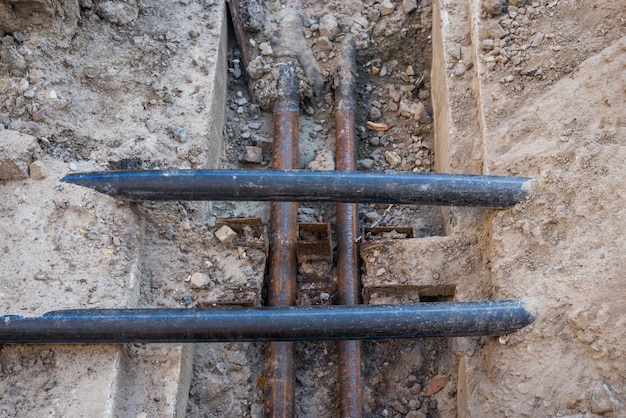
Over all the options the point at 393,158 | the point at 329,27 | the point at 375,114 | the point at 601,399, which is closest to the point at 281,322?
the point at 601,399

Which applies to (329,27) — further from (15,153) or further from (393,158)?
(15,153)

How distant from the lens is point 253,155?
18.9 feet

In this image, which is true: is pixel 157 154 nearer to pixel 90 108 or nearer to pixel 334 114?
pixel 90 108

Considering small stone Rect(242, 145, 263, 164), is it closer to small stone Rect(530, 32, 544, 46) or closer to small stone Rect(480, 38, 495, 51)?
small stone Rect(480, 38, 495, 51)

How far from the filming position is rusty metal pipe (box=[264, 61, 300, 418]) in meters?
4.78

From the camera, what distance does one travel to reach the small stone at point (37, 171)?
478cm

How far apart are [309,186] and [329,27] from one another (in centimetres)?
214

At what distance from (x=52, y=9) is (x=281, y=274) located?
7.87 ft

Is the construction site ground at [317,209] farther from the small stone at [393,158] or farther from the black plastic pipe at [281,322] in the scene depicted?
the black plastic pipe at [281,322]

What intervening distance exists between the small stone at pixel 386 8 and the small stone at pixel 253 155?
62.3 inches

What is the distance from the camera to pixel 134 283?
15.3ft

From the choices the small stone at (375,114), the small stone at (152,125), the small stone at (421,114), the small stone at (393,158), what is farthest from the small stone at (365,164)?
the small stone at (152,125)

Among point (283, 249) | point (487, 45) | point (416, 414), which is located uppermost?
point (487, 45)

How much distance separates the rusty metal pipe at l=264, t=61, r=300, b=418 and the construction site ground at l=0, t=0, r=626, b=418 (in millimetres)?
132
